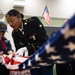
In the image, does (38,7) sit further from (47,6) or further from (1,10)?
(1,10)

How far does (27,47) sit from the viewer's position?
1.58 m

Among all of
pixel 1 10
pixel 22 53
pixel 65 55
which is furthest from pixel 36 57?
pixel 1 10

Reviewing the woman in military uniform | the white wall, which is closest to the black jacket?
the woman in military uniform

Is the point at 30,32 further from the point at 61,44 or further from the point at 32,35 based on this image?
the point at 61,44

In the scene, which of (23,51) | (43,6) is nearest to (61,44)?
(23,51)

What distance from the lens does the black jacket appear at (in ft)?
5.25

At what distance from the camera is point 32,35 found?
1.65 metres

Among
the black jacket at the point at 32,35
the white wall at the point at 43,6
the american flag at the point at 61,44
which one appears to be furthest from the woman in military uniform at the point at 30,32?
the white wall at the point at 43,6

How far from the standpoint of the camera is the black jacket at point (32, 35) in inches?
63.1

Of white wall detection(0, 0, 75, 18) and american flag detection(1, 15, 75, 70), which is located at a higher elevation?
white wall detection(0, 0, 75, 18)

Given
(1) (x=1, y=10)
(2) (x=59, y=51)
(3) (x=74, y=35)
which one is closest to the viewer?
(3) (x=74, y=35)

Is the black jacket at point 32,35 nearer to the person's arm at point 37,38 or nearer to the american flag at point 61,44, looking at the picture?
the person's arm at point 37,38

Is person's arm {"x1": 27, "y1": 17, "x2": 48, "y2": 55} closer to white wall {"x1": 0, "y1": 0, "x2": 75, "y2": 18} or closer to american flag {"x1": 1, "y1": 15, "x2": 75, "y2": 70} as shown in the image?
american flag {"x1": 1, "y1": 15, "x2": 75, "y2": 70}

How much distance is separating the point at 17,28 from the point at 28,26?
11 centimetres
